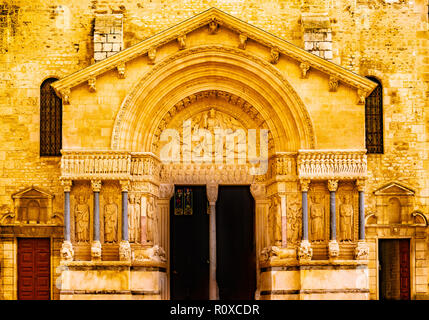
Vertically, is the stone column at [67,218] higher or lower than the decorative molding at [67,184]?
lower

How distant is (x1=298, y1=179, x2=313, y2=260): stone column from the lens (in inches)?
994

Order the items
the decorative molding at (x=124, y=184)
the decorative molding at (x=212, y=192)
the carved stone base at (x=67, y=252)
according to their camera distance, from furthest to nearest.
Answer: the decorative molding at (x=212, y=192), the decorative molding at (x=124, y=184), the carved stone base at (x=67, y=252)

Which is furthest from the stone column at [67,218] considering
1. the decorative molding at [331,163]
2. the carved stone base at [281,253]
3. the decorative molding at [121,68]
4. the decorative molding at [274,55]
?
the decorative molding at [274,55]

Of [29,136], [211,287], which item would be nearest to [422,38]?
[211,287]

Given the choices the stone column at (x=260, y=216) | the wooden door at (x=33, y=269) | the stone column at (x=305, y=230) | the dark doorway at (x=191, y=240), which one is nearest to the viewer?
the stone column at (x=305, y=230)

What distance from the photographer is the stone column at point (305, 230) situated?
82.8 feet

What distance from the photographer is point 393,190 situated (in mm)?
27844

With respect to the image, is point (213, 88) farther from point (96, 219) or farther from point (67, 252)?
point (67, 252)

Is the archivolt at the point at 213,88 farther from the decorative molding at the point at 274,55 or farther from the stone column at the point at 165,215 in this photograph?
the stone column at the point at 165,215

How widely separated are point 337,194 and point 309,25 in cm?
553

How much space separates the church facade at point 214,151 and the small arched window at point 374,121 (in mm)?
42

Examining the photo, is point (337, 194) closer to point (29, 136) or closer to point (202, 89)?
point (202, 89)

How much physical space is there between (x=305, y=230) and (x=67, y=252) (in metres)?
6.39

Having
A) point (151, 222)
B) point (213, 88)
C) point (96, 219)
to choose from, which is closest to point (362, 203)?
point (213, 88)
